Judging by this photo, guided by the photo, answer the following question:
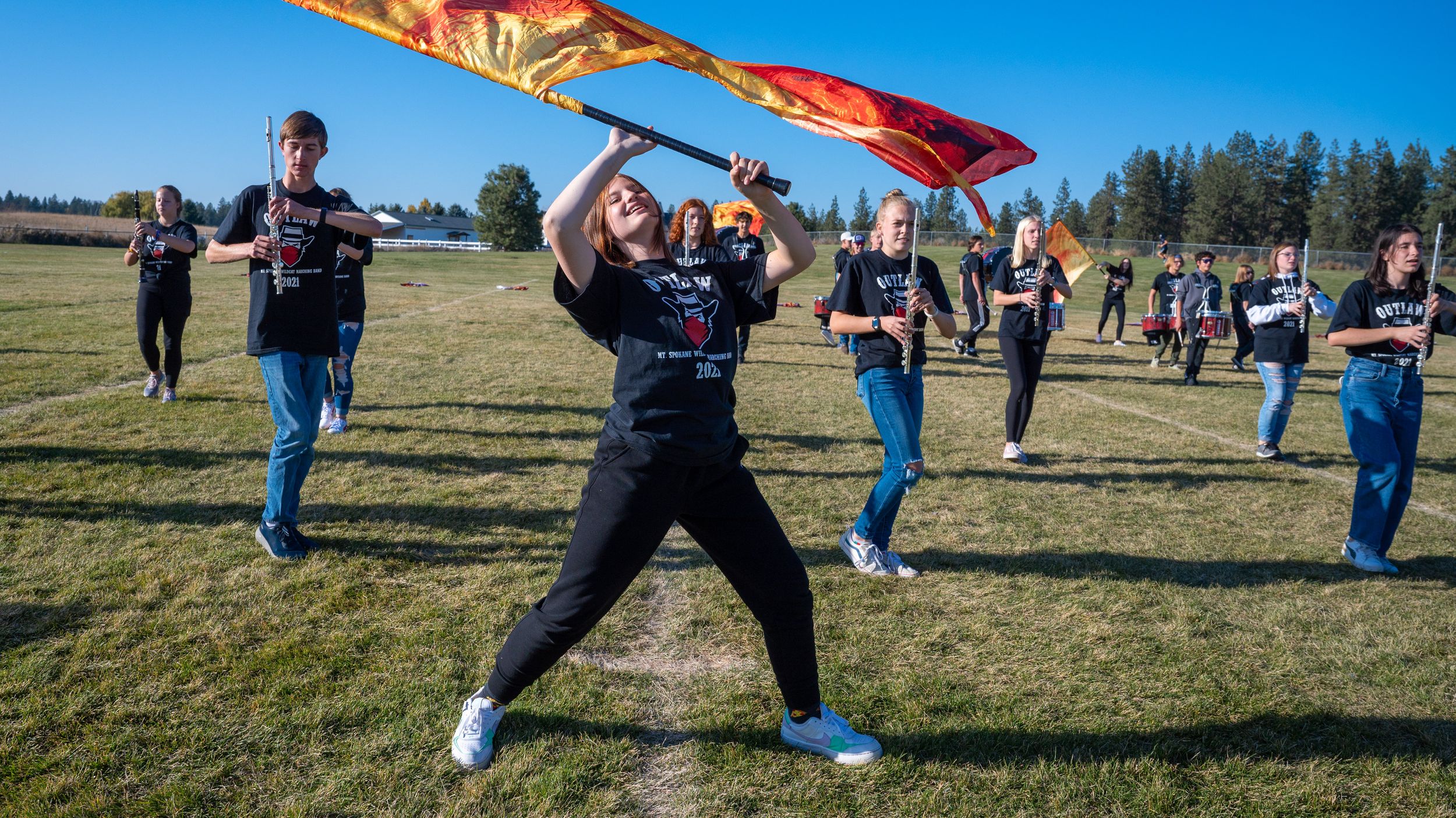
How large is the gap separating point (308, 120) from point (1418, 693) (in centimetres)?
643

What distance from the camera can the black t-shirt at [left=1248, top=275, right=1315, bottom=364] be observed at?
8.45 meters

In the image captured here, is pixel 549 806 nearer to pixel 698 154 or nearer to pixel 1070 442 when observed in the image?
pixel 698 154

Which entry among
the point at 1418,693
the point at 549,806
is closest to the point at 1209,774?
the point at 1418,693

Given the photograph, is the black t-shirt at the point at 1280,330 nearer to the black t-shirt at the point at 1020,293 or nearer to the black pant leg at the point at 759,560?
the black t-shirt at the point at 1020,293

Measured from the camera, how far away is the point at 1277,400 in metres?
8.69

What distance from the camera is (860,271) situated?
5.29 m

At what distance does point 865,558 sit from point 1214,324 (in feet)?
39.0

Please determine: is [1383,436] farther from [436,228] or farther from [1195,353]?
[436,228]

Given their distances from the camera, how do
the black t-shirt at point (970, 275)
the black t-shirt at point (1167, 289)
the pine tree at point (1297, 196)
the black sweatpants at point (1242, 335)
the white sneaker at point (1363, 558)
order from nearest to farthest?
1. the white sneaker at point (1363, 558)
2. the black sweatpants at point (1242, 335)
3. the black t-shirt at point (970, 275)
4. the black t-shirt at point (1167, 289)
5. the pine tree at point (1297, 196)

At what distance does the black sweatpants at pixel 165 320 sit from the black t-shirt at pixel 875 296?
7.37m

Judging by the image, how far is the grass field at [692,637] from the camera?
2975 mm

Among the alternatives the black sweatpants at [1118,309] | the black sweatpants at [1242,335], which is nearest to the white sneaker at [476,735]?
the black sweatpants at [1242,335]

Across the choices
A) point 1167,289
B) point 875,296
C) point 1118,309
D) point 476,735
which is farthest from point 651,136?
point 1118,309

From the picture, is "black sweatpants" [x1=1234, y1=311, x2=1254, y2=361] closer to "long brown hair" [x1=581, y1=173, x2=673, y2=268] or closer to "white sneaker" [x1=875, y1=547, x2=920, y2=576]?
"white sneaker" [x1=875, y1=547, x2=920, y2=576]
